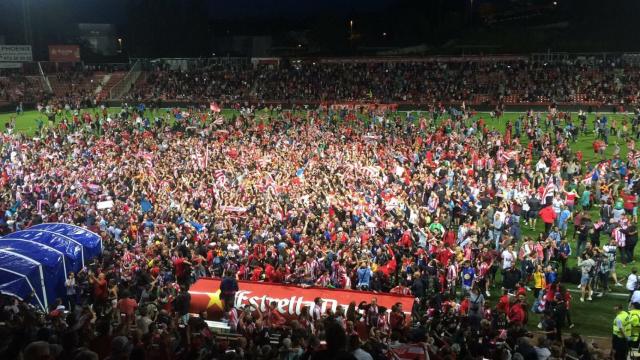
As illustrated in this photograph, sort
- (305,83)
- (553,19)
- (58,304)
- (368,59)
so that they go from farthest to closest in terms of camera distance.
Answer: (553,19) < (368,59) < (305,83) < (58,304)

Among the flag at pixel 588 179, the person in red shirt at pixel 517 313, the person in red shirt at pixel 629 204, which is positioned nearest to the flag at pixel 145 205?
the person in red shirt at pixel 517 313

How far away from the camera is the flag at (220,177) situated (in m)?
23.1

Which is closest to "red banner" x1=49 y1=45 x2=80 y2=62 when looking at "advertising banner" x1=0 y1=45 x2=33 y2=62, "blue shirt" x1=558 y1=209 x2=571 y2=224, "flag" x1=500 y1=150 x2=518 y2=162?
"advertising banner" x1=0 y1=45 x2=33 y2=62

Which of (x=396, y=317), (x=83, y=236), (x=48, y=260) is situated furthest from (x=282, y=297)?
(x=83, y=236)

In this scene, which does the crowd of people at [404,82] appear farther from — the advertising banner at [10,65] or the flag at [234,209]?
the flag at [234,209]

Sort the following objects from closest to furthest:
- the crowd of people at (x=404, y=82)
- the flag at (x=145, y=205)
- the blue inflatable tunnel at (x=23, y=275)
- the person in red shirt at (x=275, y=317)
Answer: the person in red shirt at (x=275, y=317) < the blue inflatable tunnel at (x=23, y=275) < the flag at (x=145, y=205) < the crowd of people at (x=404, y=82)

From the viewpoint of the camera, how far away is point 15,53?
6294cm

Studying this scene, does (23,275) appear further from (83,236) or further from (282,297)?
(282,297)

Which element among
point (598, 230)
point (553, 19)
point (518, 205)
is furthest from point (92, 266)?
point (553, 19)

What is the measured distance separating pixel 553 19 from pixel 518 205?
6554cm

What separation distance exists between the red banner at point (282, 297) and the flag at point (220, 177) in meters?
9.38

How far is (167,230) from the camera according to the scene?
18.0 metres

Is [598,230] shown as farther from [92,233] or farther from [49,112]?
[49,112]

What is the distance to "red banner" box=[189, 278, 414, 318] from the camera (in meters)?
12.6
